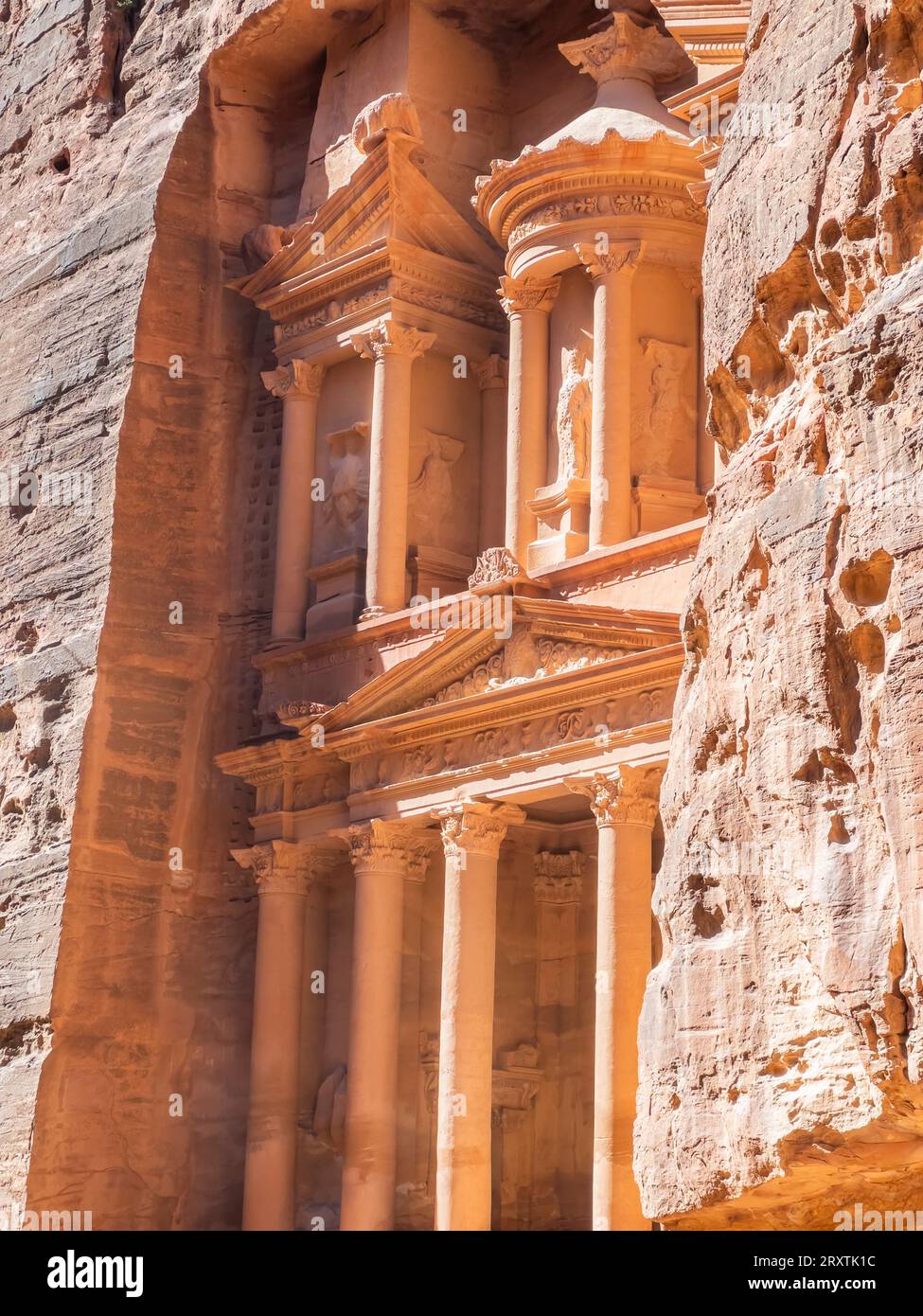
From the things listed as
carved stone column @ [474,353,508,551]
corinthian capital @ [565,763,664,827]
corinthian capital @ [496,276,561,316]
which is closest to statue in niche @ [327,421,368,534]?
carved stone column @ [474,353,508,551]

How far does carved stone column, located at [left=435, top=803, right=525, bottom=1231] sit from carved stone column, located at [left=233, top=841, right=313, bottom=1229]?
1589mm

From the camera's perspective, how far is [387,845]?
63.3 ft

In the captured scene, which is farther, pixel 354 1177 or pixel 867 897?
pixel 354 1177

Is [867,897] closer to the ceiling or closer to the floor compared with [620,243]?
closer to the floor

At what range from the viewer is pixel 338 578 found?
2122 centimetres

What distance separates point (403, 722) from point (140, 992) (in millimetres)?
3738

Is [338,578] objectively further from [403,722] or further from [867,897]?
[867,897]

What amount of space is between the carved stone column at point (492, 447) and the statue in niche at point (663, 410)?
7.69 feet

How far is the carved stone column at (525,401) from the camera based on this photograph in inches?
783

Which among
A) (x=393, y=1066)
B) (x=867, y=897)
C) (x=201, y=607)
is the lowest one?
(x=867, y=897)
